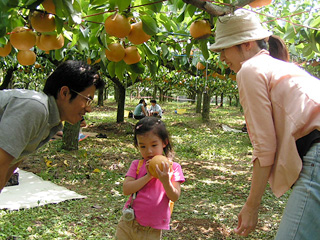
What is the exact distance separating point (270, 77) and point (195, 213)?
8.43 ft


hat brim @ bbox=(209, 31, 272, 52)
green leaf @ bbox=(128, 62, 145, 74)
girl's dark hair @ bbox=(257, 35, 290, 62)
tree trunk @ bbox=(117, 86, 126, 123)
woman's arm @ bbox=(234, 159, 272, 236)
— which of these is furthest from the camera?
tree trunk @ bbox=(117, 86, 126, 123)

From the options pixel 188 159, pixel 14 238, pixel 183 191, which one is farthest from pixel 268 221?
pixel 188 159

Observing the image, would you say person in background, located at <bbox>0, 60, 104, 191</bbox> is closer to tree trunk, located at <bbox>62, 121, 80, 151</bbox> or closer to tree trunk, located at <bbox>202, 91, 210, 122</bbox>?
tree trunk, located at <bbox>62, 121, 80, 151</bbox>

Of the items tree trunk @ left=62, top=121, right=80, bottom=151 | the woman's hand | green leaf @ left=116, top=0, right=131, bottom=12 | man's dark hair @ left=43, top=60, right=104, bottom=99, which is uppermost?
green leaf @ left=116, top=0, right=131, bottom=12

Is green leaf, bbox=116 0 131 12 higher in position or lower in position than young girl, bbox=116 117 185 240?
higher

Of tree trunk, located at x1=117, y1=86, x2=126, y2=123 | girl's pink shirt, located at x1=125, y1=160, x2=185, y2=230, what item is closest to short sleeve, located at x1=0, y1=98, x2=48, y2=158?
girl's pink shirt, located at x1=125, y1=160, x2=185, y2=230

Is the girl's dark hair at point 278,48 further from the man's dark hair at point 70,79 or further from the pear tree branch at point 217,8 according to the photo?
the man's dark hair at point 70,79

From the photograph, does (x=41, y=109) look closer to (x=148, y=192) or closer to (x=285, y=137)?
(x=148, y=192)

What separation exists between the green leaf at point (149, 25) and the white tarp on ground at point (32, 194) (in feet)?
8.67

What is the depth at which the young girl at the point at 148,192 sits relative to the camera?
1.81 metres

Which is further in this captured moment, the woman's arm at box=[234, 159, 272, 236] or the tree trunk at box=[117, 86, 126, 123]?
the tree trunk at box=[117, 86, 126, 123]

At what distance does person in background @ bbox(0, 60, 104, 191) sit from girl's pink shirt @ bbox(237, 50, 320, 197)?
0.81m

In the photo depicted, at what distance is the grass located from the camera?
9.76 ft

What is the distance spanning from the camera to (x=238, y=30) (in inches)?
57.5
